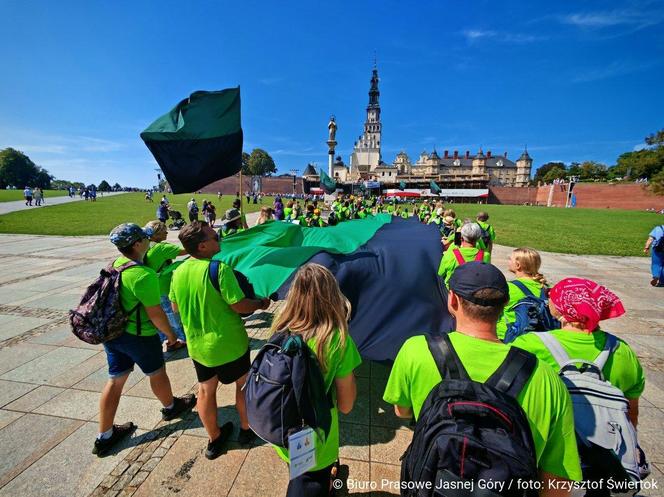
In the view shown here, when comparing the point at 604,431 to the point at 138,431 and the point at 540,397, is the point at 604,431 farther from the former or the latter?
the point at 138,431

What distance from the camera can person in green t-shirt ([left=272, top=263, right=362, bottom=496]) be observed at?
5.44 ft

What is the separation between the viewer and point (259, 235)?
470cm

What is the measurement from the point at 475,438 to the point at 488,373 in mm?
314

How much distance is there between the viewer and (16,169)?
213 ft

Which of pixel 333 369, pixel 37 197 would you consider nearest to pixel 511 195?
pixel 333 369

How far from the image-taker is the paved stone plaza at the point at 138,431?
7.80ft

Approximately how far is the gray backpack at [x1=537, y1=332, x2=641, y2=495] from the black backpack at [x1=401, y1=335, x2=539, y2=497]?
0.48 m

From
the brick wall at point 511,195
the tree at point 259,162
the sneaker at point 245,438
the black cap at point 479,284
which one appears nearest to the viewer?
the black cap at point 479,284

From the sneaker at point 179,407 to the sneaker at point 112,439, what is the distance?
0.29 meters

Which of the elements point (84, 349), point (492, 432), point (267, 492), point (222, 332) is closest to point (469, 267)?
point (492, 432)

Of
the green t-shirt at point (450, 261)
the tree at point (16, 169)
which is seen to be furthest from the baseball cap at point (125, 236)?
the tree at point (16, 169)

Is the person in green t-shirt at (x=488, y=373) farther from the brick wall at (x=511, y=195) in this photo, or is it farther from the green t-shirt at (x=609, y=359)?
the brick wall at (x=511, y=195)

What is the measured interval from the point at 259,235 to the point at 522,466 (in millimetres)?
4214

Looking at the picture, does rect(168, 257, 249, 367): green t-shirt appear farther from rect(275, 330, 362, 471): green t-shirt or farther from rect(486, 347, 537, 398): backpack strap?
rect(486, 347, 537, 398): backpack strap
